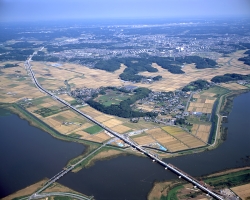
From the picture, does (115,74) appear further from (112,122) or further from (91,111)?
(112,122)

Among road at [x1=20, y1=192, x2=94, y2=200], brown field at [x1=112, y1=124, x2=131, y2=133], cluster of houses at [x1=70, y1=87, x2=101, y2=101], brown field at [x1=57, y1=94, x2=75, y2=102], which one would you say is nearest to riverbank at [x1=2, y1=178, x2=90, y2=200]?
road at [x1=20, y1=192, x2=94, y2=200]

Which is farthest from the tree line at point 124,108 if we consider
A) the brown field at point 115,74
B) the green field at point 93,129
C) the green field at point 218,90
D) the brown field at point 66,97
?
the green field at point 218,90

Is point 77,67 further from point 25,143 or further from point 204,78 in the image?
point 25,143

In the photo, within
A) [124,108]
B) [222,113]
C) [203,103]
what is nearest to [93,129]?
[124,108]

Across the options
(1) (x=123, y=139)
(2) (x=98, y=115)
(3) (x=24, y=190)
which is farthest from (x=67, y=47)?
(3) (x=24, y=190)

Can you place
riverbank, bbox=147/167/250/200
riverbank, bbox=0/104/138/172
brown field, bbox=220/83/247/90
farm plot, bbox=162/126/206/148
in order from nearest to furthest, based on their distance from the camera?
riverbank, bbox=147/167/250/200
riverbank, bbox=0/104/138/172
farm plot, bbox=162/126/206/148
brown field, bbox=220/83/247/90

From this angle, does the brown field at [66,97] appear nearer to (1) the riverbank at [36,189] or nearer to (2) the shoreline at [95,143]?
(2) the shoreline at [95,143]

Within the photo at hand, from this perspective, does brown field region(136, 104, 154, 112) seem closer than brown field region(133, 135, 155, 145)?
No

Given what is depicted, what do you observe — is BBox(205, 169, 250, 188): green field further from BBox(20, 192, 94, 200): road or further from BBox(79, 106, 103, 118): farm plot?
BBox(79, 106, 103, 118): farm plot
